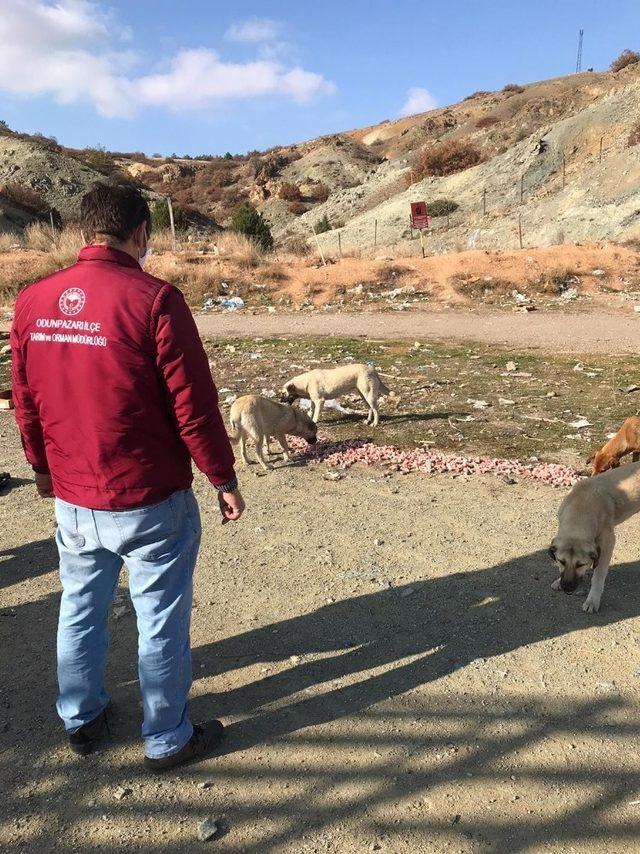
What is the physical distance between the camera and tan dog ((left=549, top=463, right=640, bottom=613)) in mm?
3809

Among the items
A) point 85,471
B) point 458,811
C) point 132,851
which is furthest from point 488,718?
point 85,471

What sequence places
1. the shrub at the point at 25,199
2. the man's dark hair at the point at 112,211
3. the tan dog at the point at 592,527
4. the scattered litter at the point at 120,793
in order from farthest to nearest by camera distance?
the shrub at the point at 25,199
the tan dog at the point at 592,527
the scattered litter at the point at 120,793
the man's dark hair at the point at 112,211

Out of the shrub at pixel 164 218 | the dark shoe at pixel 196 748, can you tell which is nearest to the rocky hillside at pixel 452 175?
the shrub at pixel 164 218

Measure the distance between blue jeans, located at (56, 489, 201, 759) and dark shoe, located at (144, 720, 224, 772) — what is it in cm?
3

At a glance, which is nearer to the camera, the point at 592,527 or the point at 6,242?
the point at 592,527

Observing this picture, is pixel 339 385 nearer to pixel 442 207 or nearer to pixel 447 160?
pixel 442 207

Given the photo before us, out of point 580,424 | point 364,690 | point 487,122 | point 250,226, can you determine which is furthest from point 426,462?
point 487,122

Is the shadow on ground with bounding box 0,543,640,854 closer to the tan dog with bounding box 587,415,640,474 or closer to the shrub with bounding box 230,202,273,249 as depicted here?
the tan dog with bounding box 587,415,640,474

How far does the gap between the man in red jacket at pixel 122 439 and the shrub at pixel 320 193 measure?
54.4 meters

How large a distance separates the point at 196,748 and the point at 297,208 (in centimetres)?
5253

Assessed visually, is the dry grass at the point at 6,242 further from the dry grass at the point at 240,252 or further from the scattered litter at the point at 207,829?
the scattered litter at the point at 207,829

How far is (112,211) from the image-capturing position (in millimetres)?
2334

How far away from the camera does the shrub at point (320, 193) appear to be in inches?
2120

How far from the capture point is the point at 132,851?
2340 millimetres
